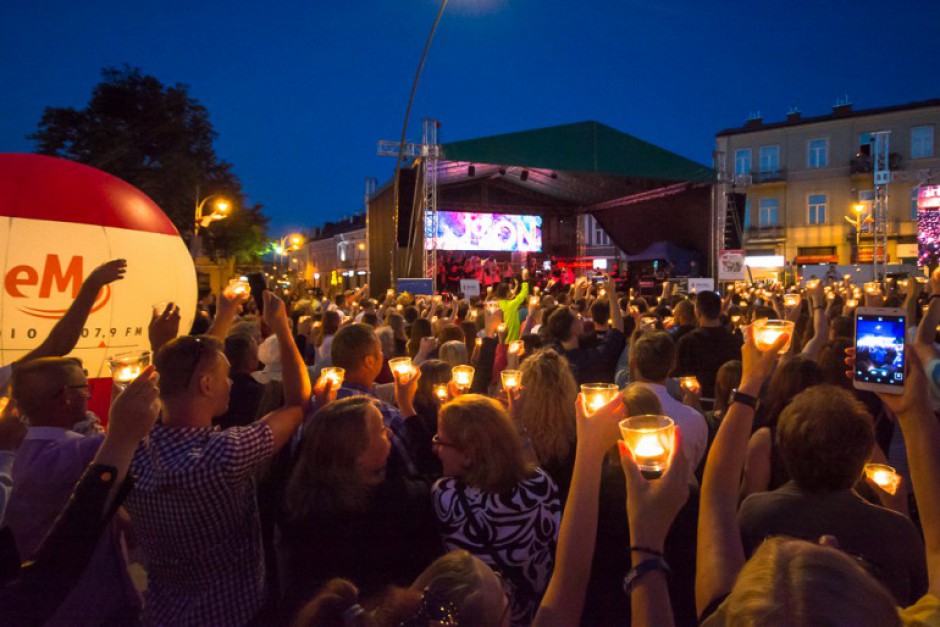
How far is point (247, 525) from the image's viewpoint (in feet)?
7.47

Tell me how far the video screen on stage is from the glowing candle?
2223 centimetres

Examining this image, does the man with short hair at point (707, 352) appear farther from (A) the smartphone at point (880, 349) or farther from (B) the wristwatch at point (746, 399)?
(B) the wristwatch at point (746, 399)

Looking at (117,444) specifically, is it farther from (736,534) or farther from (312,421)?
(736,534)

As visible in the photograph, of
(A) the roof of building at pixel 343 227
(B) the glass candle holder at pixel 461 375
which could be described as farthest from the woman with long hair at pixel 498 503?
(A) the roof of building at pixel 343 227

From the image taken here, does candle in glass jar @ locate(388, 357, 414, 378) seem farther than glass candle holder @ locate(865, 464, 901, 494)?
Yes

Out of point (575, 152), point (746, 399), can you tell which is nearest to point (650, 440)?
point (746, 399)

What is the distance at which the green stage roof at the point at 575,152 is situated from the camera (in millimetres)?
17031

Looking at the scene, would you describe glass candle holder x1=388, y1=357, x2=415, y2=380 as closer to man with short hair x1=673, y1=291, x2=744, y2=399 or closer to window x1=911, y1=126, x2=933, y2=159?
man with short hair x1=673, y1=291, x2=744, y2=399

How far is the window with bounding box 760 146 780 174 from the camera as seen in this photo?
39.0 meters

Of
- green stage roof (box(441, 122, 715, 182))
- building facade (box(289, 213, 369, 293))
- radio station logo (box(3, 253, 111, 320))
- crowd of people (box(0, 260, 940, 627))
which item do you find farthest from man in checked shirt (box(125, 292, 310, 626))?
building facade (box(289, 213, 369, 293))

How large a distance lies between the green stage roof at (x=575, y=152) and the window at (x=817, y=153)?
24108 mm

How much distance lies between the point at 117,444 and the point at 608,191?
83.3ft

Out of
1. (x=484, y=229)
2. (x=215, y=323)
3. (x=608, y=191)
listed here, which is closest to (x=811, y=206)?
(x=608, y=191)

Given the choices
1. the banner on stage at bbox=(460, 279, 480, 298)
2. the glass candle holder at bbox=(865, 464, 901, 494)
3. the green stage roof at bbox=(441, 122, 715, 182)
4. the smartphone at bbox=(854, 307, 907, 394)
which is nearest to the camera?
the smartphone at bbox=(854, 307, 907, 394)
